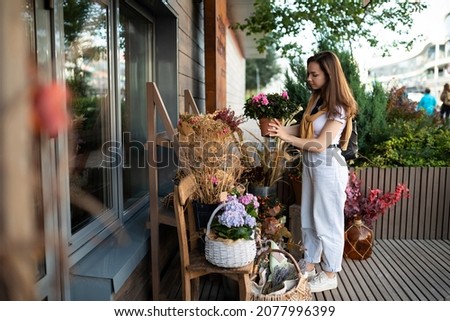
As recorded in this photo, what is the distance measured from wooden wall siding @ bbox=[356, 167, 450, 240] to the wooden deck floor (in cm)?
28

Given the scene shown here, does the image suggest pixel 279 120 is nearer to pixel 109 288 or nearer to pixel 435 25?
pixel 109 288

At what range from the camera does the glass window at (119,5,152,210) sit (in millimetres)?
2730

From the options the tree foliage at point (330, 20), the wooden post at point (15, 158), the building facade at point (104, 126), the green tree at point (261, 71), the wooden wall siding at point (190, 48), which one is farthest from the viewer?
the green tree at point (261, 71)

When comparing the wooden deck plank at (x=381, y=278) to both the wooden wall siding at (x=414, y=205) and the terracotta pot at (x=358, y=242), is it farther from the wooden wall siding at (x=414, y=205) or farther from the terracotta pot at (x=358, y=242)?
the wooden wall siding at (x=414, y=205)

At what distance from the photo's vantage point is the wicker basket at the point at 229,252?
6.00ft

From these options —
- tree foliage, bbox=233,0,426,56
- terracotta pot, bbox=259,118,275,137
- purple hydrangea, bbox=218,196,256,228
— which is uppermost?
tree foliage, bbox=233,0,426,56

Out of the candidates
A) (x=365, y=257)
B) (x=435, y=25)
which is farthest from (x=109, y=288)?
(x=435, y=25)

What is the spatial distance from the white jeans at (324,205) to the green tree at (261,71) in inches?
1219

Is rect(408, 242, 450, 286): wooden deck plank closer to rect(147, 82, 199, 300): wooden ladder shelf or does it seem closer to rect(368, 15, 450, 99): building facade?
rect(147, 82, 199, 300): wooden ladder shelf

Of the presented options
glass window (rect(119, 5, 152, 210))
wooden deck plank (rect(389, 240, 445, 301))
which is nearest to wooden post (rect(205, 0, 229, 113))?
glass window (rect(119, 5, 152, 210))

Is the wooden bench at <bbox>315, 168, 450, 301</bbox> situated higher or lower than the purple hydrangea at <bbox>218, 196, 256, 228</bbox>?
lower

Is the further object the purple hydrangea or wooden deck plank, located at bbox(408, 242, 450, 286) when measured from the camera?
wooden deck plank, located at bbox(408, 242, 450, 286)

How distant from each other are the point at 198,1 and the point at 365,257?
10.0 feet

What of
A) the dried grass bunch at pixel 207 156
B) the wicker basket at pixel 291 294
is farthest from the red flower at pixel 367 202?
the dried grass bunch at pixel 207 156
